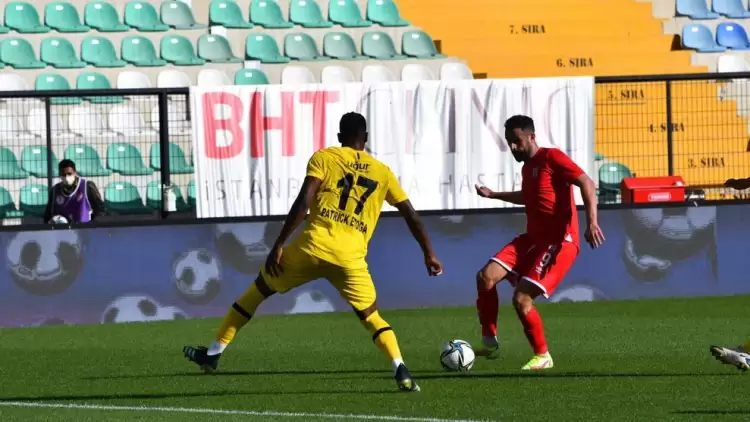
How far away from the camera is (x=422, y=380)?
10.5m

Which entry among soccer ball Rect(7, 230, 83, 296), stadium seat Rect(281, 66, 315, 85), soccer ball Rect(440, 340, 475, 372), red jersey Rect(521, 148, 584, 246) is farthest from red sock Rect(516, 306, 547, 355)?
stadium seat Rect(281, 66, 315, 85)

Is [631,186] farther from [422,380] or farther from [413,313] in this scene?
[422,380]

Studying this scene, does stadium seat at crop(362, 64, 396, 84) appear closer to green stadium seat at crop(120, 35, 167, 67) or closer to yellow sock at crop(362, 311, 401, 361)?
green stadium seat at crop(120, 35, 167, 67)

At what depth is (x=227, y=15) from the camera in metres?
24.4

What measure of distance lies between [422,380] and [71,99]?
865 centimetres

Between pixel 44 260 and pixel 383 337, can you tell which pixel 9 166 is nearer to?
pixel 44 260

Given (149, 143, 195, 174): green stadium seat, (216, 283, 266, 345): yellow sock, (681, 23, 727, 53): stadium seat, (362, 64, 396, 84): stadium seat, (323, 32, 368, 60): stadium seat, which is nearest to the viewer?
(216, 283, 266, 345): yellow sock

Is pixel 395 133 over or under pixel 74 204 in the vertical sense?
over

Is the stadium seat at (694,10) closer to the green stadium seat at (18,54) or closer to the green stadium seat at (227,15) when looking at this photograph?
the green stadium seat at (227,15)

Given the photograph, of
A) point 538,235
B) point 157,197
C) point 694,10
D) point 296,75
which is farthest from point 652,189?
point 694,10

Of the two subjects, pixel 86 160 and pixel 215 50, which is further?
pixel 215 50

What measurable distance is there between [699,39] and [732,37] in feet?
2.20

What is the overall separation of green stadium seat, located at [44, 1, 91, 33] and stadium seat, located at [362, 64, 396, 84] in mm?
4557

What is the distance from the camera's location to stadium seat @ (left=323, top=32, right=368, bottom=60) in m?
23.8
